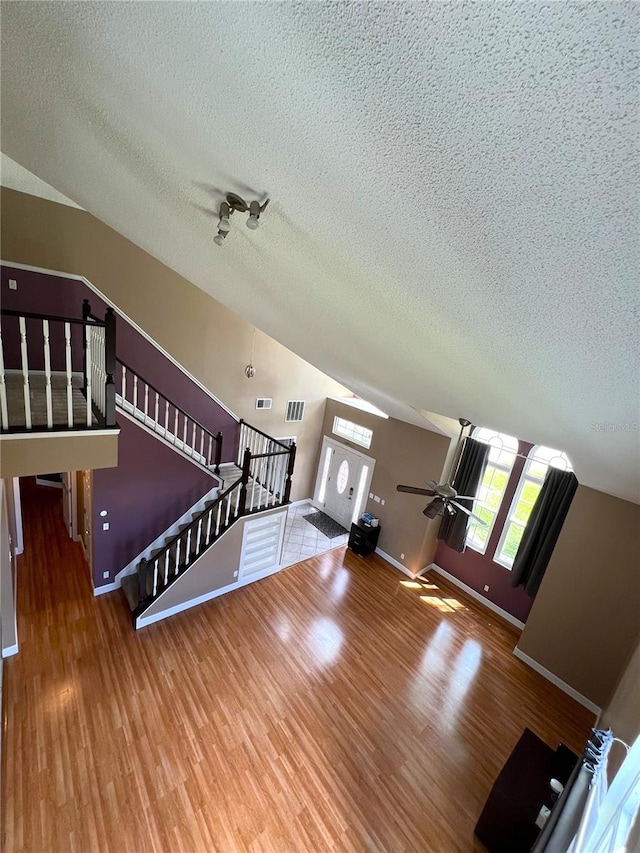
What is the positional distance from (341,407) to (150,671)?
5.56 metres

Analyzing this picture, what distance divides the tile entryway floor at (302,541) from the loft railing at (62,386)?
4.20 metres

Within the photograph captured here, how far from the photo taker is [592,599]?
4293 mm

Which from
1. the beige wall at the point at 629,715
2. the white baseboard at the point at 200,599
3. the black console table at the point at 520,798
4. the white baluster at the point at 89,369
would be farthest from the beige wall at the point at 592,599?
the white baluster at the point at 89,369

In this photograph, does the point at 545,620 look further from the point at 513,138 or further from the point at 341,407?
the point at 513,138

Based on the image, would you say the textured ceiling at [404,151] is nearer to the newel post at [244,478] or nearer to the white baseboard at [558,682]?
the newel post at [244,478]

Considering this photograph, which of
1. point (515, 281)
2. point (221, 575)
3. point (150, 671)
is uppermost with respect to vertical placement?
point (515, 281)

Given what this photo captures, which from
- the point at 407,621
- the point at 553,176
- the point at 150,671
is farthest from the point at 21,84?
the point at 407,621

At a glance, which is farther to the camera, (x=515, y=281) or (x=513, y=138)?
(x=515, y=281)

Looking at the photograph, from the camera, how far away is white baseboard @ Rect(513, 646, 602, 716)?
4.34 metres

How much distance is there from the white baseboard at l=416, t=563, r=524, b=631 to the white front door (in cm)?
175

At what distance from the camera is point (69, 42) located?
52.2 inches

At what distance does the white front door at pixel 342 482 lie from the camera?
727cm

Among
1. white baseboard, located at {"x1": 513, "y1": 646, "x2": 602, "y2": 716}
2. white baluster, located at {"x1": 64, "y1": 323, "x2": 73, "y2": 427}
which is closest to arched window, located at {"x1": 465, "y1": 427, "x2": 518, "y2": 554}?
white baseboard, located at {"x1": 513, "y1": 646, "x2": 602, "y2": 716}

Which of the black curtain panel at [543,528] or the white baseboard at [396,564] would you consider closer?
the black curtain panel at [543,528]
